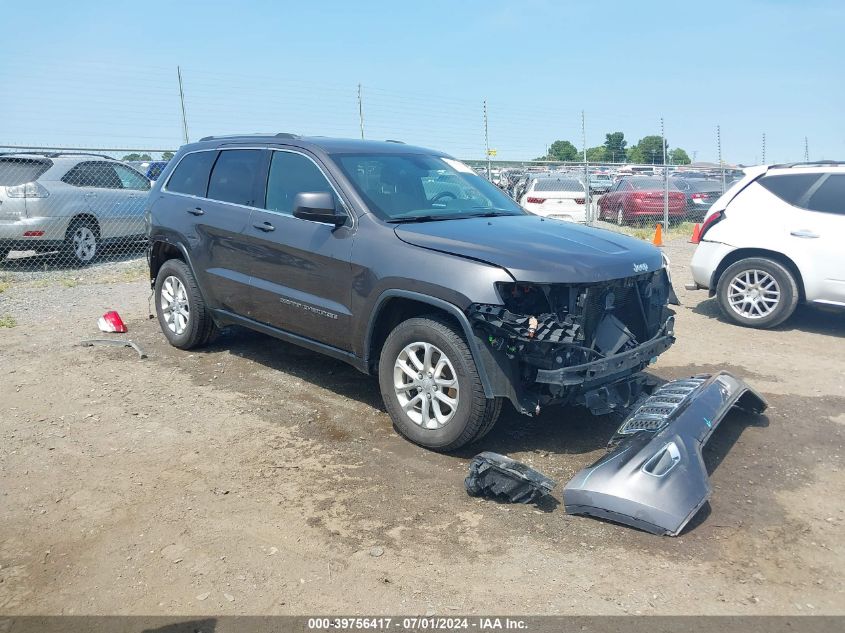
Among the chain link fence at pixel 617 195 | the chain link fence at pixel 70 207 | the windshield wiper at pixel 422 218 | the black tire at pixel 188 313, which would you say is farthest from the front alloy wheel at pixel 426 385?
the chain link fence at pixel 617 195

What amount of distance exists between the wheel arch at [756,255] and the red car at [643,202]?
413 inches

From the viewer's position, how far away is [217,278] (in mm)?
6090

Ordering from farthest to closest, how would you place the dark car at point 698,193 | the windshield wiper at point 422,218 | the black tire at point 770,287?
the dark car at point 698,193 → the black tire at point 770,287 → the windshield wiper at point 422,218

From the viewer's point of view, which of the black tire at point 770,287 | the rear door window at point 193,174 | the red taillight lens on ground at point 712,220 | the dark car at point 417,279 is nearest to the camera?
the dark car at point 417,279

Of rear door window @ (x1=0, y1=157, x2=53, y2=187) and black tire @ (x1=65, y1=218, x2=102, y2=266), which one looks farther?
black tire @ (x1=65, y1=218, x2=102, y2=266)

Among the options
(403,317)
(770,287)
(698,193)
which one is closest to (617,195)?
(698,193)

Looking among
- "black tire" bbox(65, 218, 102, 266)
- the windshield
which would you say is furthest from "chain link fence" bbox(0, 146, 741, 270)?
the windshield

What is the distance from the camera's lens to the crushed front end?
4.05m

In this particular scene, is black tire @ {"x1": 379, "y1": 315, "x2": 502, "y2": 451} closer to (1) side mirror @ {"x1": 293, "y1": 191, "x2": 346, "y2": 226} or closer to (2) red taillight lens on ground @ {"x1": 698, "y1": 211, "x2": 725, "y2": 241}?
(1) side mirror @ {"x1": 293, "y1": 191, "x2": 346, "y2": 226}

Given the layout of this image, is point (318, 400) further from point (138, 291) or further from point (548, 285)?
point (138, 291)

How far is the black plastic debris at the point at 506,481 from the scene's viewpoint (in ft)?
12.5

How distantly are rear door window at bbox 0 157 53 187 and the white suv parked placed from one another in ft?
30.6

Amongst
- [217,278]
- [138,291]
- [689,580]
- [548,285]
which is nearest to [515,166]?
[138,291]

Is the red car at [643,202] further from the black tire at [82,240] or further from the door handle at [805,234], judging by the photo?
the black tire at [82,240]
